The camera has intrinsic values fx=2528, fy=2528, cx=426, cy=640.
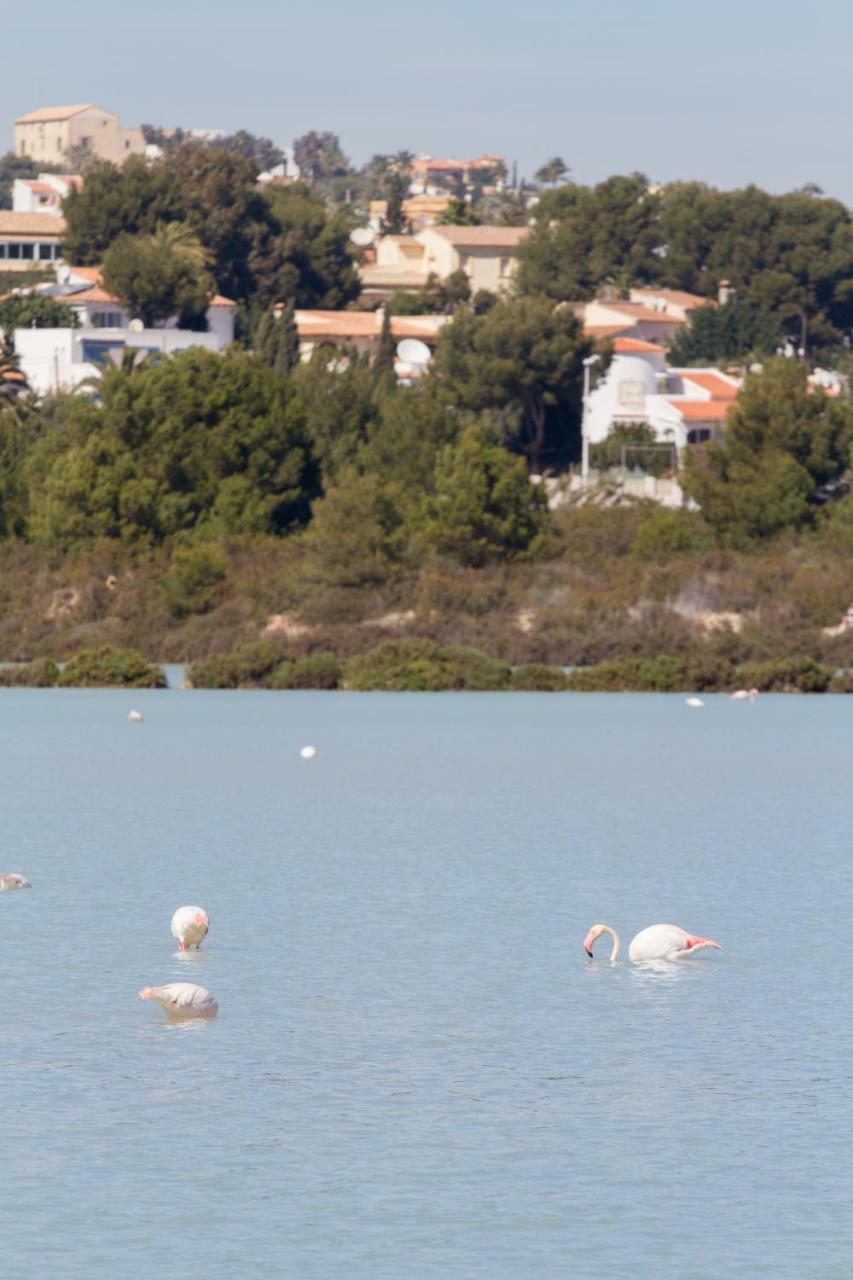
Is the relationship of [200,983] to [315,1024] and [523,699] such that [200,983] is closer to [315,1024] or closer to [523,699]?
[315,1024]

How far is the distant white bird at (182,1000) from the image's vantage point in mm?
16844

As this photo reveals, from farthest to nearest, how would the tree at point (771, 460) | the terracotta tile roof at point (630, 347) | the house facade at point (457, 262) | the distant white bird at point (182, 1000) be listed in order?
the house facade at point (457, 262) < the terracotta tile roof at point (630, 347) < the tree at point (771, 460) < the distant white bird at point (182, 1000)

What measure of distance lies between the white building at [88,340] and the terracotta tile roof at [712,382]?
2139cm

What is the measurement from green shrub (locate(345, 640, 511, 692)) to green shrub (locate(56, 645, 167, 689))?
16.5ft

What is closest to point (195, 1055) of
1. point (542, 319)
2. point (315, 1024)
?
point (315, 1024)

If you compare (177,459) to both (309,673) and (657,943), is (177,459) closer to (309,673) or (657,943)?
(309,673)

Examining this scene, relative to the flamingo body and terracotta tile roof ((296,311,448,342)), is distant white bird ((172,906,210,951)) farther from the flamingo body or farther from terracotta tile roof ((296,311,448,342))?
terracotta tile roof ((296,311,448,342))

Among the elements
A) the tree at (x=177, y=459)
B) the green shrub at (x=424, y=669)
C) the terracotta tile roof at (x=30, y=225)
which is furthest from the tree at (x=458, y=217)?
the green shrub at (x=424, y=669)

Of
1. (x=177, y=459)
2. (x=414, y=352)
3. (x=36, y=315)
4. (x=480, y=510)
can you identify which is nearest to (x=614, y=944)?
(x=480, y=510)

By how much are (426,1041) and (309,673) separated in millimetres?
46985

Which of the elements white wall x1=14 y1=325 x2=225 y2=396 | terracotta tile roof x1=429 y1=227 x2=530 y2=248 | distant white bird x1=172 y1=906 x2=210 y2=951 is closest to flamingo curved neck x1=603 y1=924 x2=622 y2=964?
distant white bird x1=172 y1=906 x2=210 y2=951

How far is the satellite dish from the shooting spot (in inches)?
4780

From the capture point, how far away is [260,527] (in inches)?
2901

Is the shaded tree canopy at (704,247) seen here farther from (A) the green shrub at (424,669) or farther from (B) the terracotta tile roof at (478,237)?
(A) the green shrub at (424,669)
